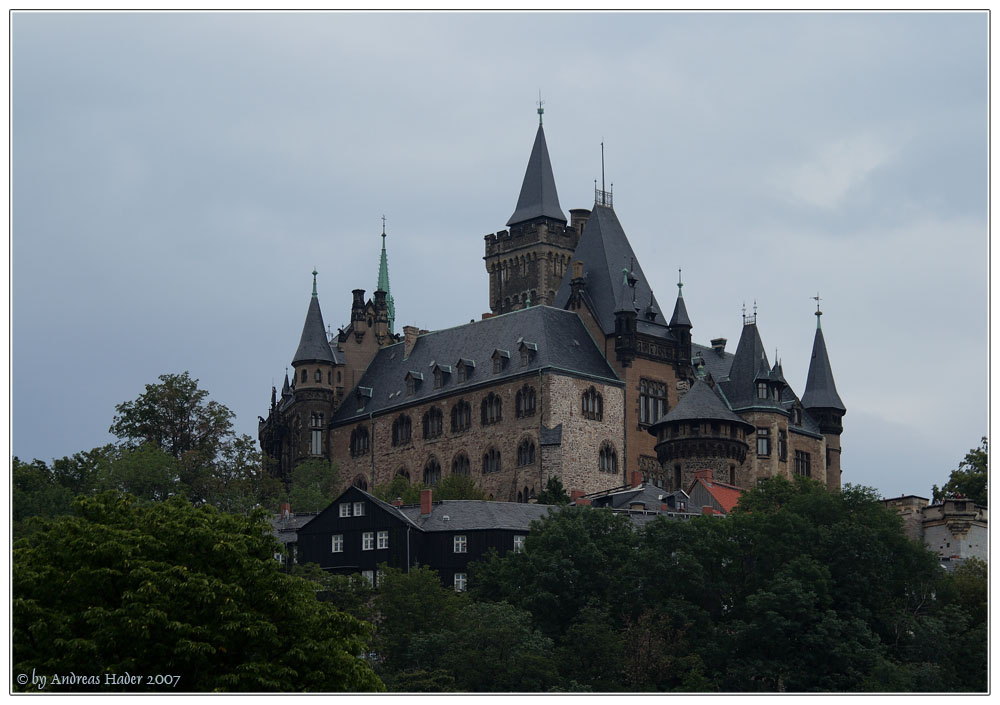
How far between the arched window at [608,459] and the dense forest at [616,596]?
15.9m

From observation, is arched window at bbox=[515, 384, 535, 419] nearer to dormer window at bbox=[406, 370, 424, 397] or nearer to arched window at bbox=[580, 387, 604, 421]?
arched window at bbox=[580, 387, 604, 421]

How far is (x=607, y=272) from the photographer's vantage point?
13312 centimetres

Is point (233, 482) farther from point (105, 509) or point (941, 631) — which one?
point (105, 509)

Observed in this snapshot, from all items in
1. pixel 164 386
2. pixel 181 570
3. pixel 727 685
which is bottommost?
pixel 727 685

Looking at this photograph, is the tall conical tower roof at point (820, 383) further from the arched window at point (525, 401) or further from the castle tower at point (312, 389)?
the castle tower at point (312, 389)

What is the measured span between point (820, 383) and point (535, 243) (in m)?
28.8

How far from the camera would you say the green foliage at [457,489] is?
114812mm

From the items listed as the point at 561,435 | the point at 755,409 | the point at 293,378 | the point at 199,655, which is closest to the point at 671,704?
the point at 199,655

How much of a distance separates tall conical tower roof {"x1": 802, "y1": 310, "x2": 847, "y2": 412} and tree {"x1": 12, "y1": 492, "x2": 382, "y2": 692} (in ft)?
260

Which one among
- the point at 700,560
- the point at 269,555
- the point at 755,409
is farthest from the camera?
the point at 755,409

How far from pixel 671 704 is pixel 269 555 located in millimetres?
15902

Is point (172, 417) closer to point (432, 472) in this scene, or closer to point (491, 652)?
point (432, 472)

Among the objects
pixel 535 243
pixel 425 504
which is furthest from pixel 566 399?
pixel 535 243

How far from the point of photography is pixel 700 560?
9475 cm
